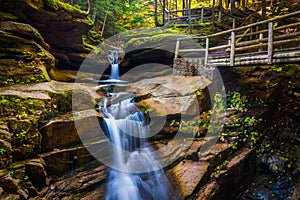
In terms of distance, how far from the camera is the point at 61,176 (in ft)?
18.7

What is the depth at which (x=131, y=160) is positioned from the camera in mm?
6859

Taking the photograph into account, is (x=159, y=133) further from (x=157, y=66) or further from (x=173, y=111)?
(x=157, y=66)

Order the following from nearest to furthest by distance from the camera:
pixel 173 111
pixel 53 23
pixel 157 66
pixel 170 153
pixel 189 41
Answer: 1. pixel 170 153
2. pixel 173 111
3. pixel 53 23
4. pixel 189 41
5. pixel 157 66

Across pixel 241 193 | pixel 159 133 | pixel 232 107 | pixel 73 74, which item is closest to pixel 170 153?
pixel 159 133

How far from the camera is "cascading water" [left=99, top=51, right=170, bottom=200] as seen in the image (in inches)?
237

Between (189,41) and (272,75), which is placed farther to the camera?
(189,41)

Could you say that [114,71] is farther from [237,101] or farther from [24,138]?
[24,138]

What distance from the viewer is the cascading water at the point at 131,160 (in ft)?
19.8

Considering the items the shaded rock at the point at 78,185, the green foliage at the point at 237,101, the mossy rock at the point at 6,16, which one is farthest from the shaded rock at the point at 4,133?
the green foliage at the point at 237,101

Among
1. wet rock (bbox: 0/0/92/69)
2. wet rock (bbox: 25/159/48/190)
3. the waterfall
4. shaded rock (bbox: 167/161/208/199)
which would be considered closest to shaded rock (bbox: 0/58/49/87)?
wet rock (bbox: 0/0/92/69)

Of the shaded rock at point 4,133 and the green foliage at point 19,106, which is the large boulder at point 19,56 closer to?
the green foliage at point 19,106

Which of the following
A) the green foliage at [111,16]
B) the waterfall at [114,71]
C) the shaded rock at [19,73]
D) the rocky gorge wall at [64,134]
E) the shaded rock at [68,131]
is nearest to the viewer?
the rocky gorge wall at [64,134]

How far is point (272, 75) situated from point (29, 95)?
338 inches

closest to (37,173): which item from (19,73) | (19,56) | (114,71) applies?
(19,73)
